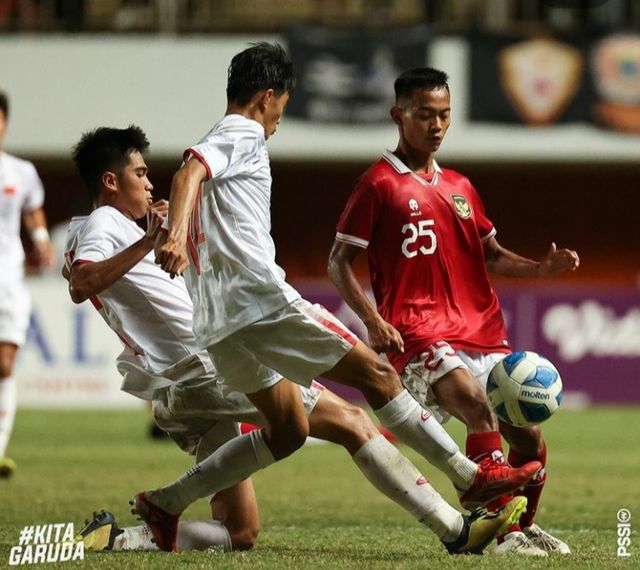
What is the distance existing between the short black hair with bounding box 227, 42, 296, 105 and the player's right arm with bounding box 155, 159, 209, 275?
0.50 metres

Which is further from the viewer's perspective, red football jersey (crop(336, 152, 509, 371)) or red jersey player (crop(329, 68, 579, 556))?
red football jersey (crop(336, 152, 509, 371))

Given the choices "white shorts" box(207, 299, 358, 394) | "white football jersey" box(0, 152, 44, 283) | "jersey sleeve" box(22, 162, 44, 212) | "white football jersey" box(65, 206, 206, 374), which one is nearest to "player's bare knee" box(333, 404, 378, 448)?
"white shorts" box(207, 299, 358, 394)

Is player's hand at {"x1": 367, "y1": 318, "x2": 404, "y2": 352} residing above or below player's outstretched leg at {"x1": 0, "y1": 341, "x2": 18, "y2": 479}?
above

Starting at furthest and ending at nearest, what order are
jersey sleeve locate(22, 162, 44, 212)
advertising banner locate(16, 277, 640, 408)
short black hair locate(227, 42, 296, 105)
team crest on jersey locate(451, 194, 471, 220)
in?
advertising banner locate(16, 277, 640, 408) → jersey sleeve locate(22, 162, 44, 212) → team crest on jersey locate(451, 194, 471, 220) → short black hair locate(227, 42, 296, 105)

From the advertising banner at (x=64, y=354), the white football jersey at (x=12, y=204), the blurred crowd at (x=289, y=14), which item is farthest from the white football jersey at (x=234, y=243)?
the blurred crowd at (x=289, y=14)

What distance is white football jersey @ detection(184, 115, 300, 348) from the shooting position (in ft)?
19.0

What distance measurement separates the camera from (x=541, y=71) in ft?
69.4

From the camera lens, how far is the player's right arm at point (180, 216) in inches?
211

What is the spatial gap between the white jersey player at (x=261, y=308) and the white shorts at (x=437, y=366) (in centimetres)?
48

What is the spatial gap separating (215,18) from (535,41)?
4779 mm

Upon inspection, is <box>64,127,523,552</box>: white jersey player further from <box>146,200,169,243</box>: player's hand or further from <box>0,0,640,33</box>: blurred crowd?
<box>0,0,640,33</box>: blurred crowd

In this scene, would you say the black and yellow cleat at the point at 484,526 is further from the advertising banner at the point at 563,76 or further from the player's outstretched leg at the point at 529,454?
the advertising banner at the point at 563,76

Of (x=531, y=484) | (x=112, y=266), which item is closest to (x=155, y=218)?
(x=112, y=266)

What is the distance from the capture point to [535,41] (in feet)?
69.9
